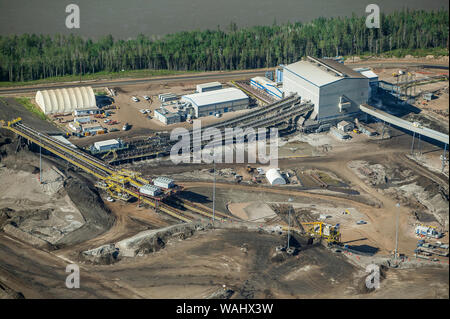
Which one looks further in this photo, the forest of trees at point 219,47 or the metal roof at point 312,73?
the forest of trees at point 219,47

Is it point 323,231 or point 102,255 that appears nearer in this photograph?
point 102,255

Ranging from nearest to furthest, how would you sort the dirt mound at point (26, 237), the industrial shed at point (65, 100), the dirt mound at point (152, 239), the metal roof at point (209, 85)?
the dirt mound at point (152, 239) → the dirt mound at point (26, 237) → the industrial shed at point (65, 100) → the metal roof at point (209, 85)

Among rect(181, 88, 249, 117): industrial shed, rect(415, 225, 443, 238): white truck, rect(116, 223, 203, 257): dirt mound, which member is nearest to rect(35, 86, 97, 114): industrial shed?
rect(181, 88, 249, 117): industrial shed

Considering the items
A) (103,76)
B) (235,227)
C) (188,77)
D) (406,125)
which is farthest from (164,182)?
(103,76)

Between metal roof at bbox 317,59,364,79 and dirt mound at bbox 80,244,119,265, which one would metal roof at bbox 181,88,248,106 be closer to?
metal roof at bbox 317,59,364,79

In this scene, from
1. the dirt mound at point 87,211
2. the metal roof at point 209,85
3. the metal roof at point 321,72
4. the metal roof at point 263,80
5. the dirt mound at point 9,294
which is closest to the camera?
the dirt mound at point 9,294

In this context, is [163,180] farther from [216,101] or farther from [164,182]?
[216,101]

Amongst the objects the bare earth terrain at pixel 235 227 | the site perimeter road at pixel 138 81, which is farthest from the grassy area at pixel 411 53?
the bare earth terrain at pixel 235 227

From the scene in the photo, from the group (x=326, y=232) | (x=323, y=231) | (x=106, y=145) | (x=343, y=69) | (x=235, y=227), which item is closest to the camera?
(x=326, y=232)

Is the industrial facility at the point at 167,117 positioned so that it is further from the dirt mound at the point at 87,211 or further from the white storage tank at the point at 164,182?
the white storage tank at the point at 164,182
